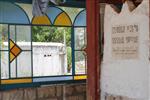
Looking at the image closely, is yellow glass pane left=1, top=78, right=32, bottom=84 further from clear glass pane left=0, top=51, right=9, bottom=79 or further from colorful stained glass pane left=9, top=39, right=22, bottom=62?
colorful stained glass pane left=9, top=39, right=22, bottom=62

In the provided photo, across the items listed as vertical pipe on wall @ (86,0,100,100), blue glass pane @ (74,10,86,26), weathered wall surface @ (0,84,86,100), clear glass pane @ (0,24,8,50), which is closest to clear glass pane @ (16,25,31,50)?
clear glass pane @ (0,24,8,50)

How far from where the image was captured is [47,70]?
4543 millimetres

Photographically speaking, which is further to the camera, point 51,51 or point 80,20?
point 80,20

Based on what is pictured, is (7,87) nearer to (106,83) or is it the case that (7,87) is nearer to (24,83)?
(24,83)

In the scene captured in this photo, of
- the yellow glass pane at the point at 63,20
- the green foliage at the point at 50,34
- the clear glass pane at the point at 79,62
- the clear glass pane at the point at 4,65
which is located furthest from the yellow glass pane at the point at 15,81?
the yellow glass pane at the point at 63,20

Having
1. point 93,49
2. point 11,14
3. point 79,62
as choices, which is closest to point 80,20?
point 79,62

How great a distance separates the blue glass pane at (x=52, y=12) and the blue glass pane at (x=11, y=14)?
1.11ft

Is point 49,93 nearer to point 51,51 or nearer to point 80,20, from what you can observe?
point 51,51

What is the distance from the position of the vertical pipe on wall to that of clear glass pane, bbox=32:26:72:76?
2.48 m

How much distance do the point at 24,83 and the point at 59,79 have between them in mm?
531

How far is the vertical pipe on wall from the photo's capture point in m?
1.96

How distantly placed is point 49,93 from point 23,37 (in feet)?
2.86

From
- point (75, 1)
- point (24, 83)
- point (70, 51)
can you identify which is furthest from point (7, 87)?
point (75, 1)

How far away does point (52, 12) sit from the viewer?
4.56 metres
